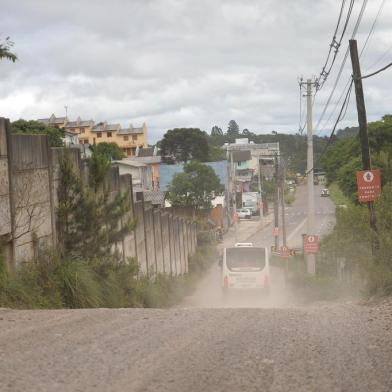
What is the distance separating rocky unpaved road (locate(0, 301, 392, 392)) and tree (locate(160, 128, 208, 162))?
91310 millimetres

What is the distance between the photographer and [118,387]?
649 cm

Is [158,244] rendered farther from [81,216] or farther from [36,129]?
[36,129]

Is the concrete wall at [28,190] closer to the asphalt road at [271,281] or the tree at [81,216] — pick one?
the tree at [81,216]

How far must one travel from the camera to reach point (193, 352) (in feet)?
26.5

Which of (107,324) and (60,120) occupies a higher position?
(60,120)

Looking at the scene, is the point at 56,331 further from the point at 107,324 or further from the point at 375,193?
the point at 375,193

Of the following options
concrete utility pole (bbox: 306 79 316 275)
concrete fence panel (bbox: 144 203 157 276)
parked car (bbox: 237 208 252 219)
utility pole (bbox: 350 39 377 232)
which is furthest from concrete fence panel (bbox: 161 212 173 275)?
parked car (bbox: 237 208 252 219)

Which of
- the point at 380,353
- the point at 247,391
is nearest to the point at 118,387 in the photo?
the point at 247,391

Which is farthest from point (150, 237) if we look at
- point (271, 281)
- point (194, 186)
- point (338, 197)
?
point (338, 197)

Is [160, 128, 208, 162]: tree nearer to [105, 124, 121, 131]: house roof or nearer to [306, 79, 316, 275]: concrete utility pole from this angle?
[105, 124, 121, 131]: house roof

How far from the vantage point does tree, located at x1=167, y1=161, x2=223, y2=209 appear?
68.4 metres

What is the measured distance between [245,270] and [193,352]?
62.1 feet

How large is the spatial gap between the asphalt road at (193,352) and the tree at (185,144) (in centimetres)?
9097

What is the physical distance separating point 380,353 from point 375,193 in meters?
12.4
